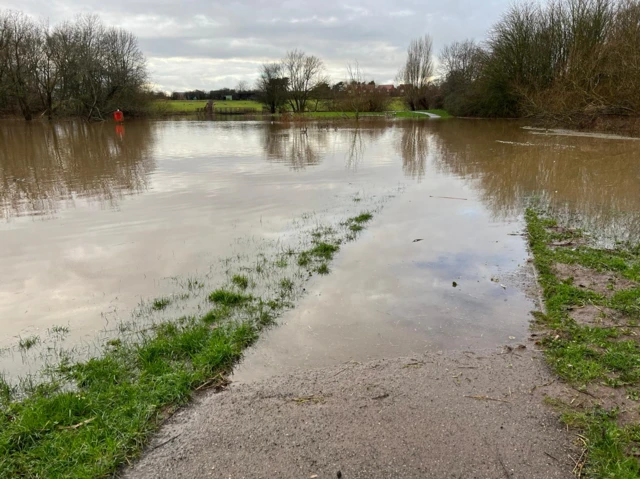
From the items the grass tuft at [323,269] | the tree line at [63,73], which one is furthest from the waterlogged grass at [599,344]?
the tree line at [63,73]

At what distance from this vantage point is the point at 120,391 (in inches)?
134

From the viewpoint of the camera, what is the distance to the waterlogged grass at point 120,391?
9.04ft

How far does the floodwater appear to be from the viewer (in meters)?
4.54

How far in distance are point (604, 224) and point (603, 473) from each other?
677cm

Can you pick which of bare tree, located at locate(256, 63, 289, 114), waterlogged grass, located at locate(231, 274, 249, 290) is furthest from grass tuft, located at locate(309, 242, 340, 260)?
bare tree, located at locate(256, 63, 289, 114)

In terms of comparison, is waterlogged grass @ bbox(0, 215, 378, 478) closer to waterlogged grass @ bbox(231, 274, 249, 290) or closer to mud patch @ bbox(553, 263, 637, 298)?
waterlogged grass @ bbox(231, 274, 249, 290)

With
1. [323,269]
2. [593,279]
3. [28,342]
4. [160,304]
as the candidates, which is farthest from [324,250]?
[28,342]

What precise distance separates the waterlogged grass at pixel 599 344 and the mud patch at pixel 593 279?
3 cm

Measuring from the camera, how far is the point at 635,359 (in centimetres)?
368

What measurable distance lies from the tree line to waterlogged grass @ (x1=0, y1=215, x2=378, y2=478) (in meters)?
50.9

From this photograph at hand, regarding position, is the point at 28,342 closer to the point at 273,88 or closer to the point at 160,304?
the point at 160,304

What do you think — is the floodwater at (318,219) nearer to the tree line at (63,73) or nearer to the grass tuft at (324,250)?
the grass tuft at (324,250)

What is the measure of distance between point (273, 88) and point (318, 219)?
222 feet

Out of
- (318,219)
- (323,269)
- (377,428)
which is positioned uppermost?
(318,219)
